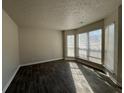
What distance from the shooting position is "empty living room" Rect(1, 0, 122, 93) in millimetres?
3076

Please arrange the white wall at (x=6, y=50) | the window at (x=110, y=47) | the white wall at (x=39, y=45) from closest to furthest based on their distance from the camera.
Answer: the white wall at (x=6, y=50), the window at (x=110, y=47), the white wall at (x=39, y=45)

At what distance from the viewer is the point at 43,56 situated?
7.42m

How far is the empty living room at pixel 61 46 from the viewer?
3076 millimetres

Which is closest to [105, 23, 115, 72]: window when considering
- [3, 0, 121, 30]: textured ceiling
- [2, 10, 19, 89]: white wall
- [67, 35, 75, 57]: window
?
[3, 0, 121, 30]: textured ceiling

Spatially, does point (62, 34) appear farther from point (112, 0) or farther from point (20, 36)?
point (112, 0)

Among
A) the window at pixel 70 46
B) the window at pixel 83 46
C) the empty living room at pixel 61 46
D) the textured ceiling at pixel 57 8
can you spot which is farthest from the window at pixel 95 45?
the window at pixel 70 46

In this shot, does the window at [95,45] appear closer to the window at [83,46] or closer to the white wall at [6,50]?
the window at [83,46]

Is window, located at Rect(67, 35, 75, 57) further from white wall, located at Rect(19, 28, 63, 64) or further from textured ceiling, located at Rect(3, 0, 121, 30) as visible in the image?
textured ceiling, located at Rect(3, 0, 121, 30)

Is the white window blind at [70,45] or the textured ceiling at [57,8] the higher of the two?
the textured ceiling at [57,8]

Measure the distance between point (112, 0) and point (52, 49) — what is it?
5929 millimetres

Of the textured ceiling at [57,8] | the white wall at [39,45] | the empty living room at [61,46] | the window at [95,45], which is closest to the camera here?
the textured ceiling at [57,8]

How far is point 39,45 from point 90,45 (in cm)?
356

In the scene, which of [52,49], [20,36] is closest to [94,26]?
[52,49]

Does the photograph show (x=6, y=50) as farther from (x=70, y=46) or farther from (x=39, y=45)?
(x=70, y=46)
